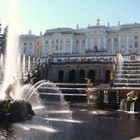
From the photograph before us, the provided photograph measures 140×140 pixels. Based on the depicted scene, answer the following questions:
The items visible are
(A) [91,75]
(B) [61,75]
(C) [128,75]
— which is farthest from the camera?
(B) [61,75]

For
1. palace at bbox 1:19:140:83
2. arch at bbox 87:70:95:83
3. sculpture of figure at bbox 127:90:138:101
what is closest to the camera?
sculpture of figure at bbox 127:90:138:101

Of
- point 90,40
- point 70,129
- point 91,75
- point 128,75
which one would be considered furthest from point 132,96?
point 90,40

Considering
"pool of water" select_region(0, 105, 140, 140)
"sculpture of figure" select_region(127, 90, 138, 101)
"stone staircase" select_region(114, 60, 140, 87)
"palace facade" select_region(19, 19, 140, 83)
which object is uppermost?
"palace facade" select_region(19, 19, 140, 83)

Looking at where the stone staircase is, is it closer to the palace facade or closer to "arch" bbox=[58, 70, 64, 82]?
"arch" bbox=[58, 70, 64, 82]

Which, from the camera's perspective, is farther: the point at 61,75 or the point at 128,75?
the point at 61,75

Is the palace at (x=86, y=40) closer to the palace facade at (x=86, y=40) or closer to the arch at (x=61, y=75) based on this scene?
the palace facade at (x=86, y=40)

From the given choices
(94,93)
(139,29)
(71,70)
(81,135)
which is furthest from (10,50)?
(139,29)

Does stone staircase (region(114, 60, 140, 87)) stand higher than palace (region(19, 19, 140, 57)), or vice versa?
palace (region(19, 19, 140, 57))

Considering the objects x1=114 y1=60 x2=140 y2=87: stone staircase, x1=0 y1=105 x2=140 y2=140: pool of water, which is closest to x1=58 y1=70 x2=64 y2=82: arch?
x1=114 y1=60 x2=140 y2=87: stone staircase

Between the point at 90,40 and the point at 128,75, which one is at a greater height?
the point at 90,40

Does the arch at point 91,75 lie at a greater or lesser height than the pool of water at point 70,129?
greater

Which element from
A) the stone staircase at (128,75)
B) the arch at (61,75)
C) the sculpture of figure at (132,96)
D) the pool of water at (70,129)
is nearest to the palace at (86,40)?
the arch at (61,75)

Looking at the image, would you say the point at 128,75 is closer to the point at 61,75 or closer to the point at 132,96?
the point at 132,96

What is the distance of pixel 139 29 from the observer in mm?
120250
